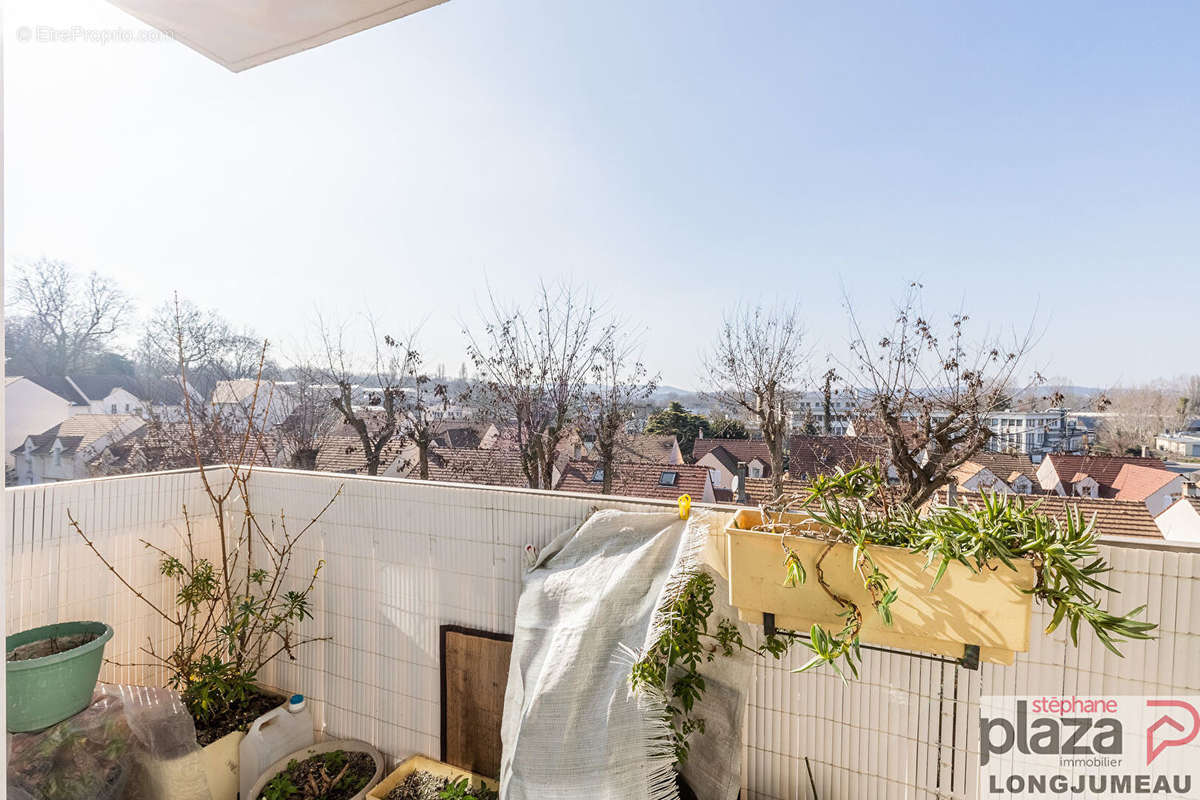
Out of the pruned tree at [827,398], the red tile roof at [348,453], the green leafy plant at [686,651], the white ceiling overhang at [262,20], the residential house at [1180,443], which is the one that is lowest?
the green leafy plant at [686,651]

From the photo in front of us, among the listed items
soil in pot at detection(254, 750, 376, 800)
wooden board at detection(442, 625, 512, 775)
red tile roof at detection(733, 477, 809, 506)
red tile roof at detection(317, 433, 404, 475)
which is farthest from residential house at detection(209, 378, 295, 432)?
red tile roof at detection(733, 477, 809, 506)

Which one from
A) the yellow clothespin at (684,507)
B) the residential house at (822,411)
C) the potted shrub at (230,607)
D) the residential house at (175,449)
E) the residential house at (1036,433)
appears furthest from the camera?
the residential house at (175,449)

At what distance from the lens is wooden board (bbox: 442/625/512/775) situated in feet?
5.31

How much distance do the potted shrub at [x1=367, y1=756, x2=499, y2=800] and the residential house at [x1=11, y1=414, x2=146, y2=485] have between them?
4.66 ft

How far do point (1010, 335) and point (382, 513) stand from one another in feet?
7.41

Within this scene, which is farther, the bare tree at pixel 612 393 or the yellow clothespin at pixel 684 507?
the bare tree at pixel 612 393

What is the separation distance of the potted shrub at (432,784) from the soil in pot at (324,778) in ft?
0.44

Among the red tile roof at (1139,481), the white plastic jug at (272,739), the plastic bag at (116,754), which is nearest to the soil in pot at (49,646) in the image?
the plastic bag at (116,754)

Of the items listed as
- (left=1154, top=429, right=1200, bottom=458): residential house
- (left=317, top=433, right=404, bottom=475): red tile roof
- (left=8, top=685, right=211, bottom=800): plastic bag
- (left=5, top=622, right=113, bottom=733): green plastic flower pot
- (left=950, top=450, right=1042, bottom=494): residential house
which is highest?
(left=1154, top=429, right=1200, bottom=458): residential house

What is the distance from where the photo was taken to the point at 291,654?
2.00 meters

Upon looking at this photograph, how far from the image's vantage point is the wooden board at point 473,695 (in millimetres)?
1618

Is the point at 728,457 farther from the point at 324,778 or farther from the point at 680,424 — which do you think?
the point at 324,778

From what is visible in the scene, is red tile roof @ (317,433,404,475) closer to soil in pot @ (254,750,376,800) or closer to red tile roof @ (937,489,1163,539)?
soil in pot @ (254,750,376,800)

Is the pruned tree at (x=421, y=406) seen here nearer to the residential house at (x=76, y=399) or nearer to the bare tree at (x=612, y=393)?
the bare tree at (x=612, y=393)
